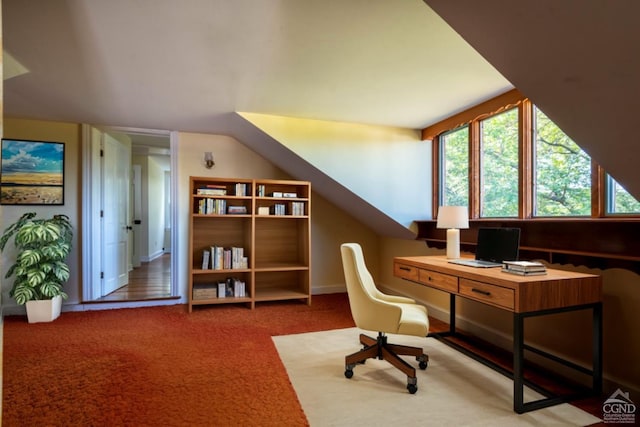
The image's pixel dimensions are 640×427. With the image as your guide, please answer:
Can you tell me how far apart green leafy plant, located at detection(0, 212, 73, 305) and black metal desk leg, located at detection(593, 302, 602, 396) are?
444 centimetres

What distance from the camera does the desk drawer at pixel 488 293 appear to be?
203 cm

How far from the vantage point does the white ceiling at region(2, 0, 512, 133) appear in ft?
6.00

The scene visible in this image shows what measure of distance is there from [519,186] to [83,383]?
348 cm

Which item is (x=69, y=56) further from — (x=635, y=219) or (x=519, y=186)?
(x=635, y=219)

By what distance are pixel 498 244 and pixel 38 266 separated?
4173 millimetres

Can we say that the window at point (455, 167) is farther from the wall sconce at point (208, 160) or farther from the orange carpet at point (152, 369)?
the wall sconce at point (208, 160)

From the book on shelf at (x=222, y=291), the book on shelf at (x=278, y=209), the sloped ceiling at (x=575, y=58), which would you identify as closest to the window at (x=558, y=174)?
the sloped ceiling at (x=575, y=58)

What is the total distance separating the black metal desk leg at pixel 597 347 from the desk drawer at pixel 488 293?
1.84 feet

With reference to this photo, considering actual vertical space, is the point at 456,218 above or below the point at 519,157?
below

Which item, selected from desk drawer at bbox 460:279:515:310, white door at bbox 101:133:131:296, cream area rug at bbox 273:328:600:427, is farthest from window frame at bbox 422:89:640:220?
white door at bbox 101:133:131:296

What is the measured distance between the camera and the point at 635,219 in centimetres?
203

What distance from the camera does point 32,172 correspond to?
3.83 meters

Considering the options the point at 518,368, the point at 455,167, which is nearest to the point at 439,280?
the point at 518,368

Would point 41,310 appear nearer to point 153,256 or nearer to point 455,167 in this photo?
point 455,167
